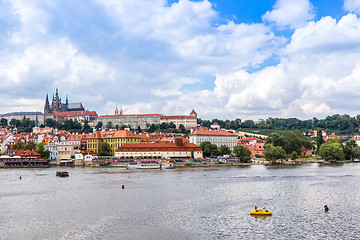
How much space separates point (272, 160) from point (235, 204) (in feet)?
219

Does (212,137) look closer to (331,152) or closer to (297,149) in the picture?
(297,149)

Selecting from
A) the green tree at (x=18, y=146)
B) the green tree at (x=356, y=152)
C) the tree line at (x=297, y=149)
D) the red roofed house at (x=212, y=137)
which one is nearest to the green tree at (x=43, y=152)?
the green tree at (x=18, y=146)

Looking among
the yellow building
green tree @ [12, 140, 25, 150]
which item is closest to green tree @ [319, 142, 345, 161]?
the yellow building

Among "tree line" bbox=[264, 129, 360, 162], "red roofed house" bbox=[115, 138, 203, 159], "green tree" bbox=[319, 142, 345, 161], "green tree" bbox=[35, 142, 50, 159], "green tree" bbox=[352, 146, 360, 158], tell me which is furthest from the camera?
"green tree" bbox=[352, 146, 360, 158]

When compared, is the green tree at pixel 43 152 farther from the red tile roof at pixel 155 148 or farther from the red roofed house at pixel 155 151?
the red tile roof at pixel 155 148

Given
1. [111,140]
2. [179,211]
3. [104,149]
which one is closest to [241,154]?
[104,149]

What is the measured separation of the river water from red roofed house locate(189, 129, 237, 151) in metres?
78.6

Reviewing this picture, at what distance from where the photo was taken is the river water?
26672 mm

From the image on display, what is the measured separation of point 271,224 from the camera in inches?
1135

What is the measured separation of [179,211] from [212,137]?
101805 mm

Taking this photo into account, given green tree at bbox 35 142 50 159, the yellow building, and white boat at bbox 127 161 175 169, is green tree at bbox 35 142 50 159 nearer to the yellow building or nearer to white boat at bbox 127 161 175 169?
the yellow building

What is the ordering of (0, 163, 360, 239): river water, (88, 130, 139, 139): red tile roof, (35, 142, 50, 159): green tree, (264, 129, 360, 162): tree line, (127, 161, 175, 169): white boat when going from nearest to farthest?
1. (0, 163, 360, 239): river water
2. (127, 161, 175, 169): white boat
3. (264, 129, 360, 162): tree line
4. (35, 142, 50, 159): green tree
5. (88, 130, 139, 139): red tile roof

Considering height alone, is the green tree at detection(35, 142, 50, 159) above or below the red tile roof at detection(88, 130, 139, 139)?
below

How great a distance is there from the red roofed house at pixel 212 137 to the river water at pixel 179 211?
258 ft
